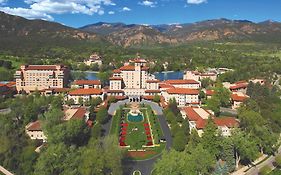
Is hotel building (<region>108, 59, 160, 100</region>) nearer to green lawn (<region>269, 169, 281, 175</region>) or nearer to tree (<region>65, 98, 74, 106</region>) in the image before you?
tree (<region>65, 98, 74, 106</region>)

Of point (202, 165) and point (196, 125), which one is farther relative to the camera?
point (196, 125)

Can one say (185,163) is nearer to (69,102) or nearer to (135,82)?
(69,102)

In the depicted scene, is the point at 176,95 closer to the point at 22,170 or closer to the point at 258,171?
the point at 258,171

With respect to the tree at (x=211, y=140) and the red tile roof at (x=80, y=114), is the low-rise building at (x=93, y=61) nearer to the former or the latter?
the red tile roof at (x=80, y=114)

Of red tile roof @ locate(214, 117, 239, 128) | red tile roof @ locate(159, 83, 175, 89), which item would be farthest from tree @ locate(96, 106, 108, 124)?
red tile roof @ locate(159, 83, 175, 89)

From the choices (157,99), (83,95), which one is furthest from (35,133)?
(157,99)

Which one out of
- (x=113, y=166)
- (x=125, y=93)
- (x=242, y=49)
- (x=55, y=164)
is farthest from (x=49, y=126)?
(x=242, y=49)
